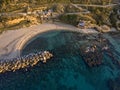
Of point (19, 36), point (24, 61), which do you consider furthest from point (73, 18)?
point (24, 61)

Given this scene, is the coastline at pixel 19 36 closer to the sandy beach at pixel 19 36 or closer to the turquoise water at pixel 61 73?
the sandy beach at pixel 19 36

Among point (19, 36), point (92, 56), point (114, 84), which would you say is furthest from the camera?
point (19, 36)

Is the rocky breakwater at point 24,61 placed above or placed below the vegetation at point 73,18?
below

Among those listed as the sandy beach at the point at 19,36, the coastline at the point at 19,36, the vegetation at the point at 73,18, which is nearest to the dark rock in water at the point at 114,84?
the sandy beach at the point at 19,36

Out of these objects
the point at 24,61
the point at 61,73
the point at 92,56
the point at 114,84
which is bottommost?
the point at 114,84

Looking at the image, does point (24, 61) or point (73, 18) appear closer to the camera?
point (24, 61)

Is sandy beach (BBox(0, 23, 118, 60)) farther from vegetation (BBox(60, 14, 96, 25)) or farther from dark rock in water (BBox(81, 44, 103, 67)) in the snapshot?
dark rock in water (BBox(81, 44, 103, 67))

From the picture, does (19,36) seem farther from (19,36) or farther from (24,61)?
(24,61)
